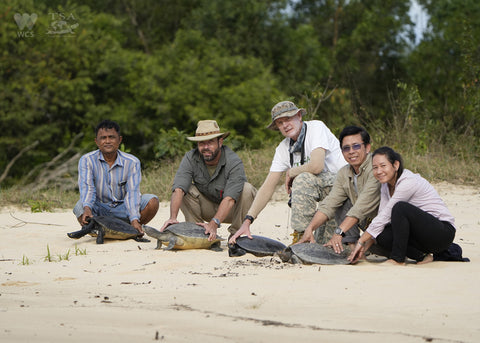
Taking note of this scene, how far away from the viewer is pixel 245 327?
125 inches

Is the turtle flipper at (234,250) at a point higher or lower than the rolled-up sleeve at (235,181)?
lower

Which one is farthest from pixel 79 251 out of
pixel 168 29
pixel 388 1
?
pixel 388 1

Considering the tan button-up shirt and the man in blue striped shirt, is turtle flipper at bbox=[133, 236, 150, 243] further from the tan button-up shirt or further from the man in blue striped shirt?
the tan button-up shirt

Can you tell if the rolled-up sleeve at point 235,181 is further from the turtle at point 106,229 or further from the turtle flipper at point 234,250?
the turtle at point 106,229

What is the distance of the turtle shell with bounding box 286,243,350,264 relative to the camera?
4863 mm

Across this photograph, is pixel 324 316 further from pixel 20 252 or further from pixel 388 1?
pixel 388 1

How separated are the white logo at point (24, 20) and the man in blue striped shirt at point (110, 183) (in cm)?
1415

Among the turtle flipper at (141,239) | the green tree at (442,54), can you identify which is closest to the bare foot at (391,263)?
the turtle flipper at (141,239)

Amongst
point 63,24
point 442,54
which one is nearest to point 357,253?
point 63,24

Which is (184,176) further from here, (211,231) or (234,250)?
(234,250)

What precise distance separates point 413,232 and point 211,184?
2.16 m

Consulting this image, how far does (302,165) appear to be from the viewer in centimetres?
574

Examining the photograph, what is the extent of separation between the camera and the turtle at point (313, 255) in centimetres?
486

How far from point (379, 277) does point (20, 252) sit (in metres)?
3.51
